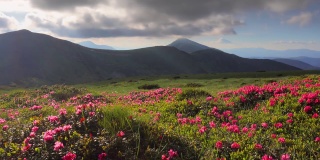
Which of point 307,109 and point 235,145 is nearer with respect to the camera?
point 235,145

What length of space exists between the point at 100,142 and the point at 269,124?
683 cm

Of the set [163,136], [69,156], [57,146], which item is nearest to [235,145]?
[163,136]

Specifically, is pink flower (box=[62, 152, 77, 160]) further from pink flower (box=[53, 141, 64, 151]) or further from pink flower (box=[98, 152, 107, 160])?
pink flower (box=[98, 152, 107, 160])

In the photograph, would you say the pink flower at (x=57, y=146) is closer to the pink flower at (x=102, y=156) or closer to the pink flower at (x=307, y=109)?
the pink flower at (x=102, y=156)

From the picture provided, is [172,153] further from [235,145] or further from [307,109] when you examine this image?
[307,109]

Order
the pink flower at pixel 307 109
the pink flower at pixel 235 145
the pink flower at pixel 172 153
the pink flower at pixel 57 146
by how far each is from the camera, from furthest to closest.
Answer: the pink flower at pixel 307 109 → the pink flower at pixel 235 145 → the pink flower at pixel 172 153 → the pink flower at pixel 57 146

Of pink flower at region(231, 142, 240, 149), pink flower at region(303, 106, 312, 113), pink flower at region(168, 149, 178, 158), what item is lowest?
pink flower at region(168, 149, 178, 158)

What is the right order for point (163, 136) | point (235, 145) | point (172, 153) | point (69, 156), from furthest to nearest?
point (163, 136)
point (235, 145)
point (172, 153)
point (69, 156)

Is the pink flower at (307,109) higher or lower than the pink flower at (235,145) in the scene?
higher

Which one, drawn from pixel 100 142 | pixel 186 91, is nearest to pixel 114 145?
pixel 100 142

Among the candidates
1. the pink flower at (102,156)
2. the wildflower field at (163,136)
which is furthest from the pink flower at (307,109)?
the pink flower at (102,156)

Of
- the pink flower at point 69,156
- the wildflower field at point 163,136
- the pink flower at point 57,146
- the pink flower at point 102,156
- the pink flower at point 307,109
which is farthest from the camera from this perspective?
the pink flower at point 307,109

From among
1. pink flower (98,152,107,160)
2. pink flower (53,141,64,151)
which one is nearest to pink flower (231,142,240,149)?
pink flower (98,152,107,160)

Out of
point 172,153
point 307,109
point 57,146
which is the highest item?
point 307,109
